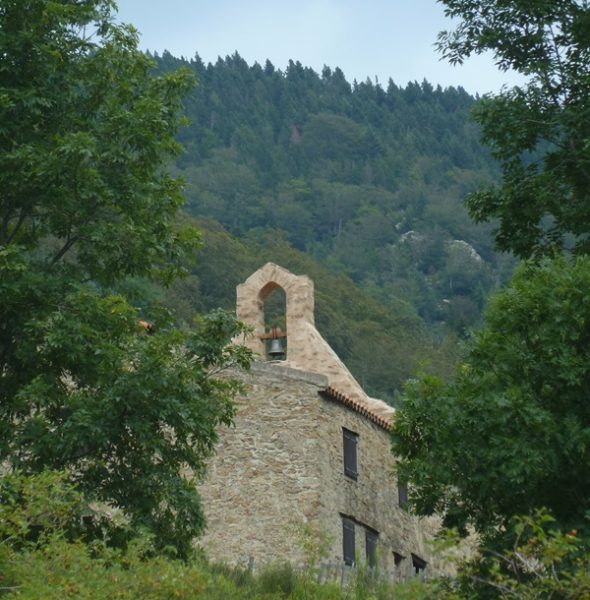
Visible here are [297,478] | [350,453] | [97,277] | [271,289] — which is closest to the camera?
[97,277]

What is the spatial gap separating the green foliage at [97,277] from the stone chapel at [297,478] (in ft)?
28.4

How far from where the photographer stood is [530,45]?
20141mm

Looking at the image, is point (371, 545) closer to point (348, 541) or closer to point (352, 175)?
point (348, 541)

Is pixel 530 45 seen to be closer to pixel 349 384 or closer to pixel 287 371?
pixel 287 371

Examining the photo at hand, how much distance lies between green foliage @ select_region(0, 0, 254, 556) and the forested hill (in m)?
74.4

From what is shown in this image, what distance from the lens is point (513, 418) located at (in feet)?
53.2

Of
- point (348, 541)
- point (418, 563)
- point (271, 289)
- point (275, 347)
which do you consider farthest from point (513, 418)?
point (271, 289)

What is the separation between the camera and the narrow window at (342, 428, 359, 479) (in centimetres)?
2838

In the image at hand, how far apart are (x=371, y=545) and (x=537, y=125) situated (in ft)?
39.7

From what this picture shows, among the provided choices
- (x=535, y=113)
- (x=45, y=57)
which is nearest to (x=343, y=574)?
(x=535, y=113)

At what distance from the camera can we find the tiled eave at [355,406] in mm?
27797

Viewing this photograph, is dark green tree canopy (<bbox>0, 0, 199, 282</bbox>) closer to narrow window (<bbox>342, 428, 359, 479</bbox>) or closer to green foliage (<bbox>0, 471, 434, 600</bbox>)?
green foliage (<bbox>0, 471, 434, 600</bbox>)

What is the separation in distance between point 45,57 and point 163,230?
9.58ft

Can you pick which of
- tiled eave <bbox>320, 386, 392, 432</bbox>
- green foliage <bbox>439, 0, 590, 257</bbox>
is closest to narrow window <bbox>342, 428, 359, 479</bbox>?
tiled eave <bbox>320, 386, 392, 432</bbox>
